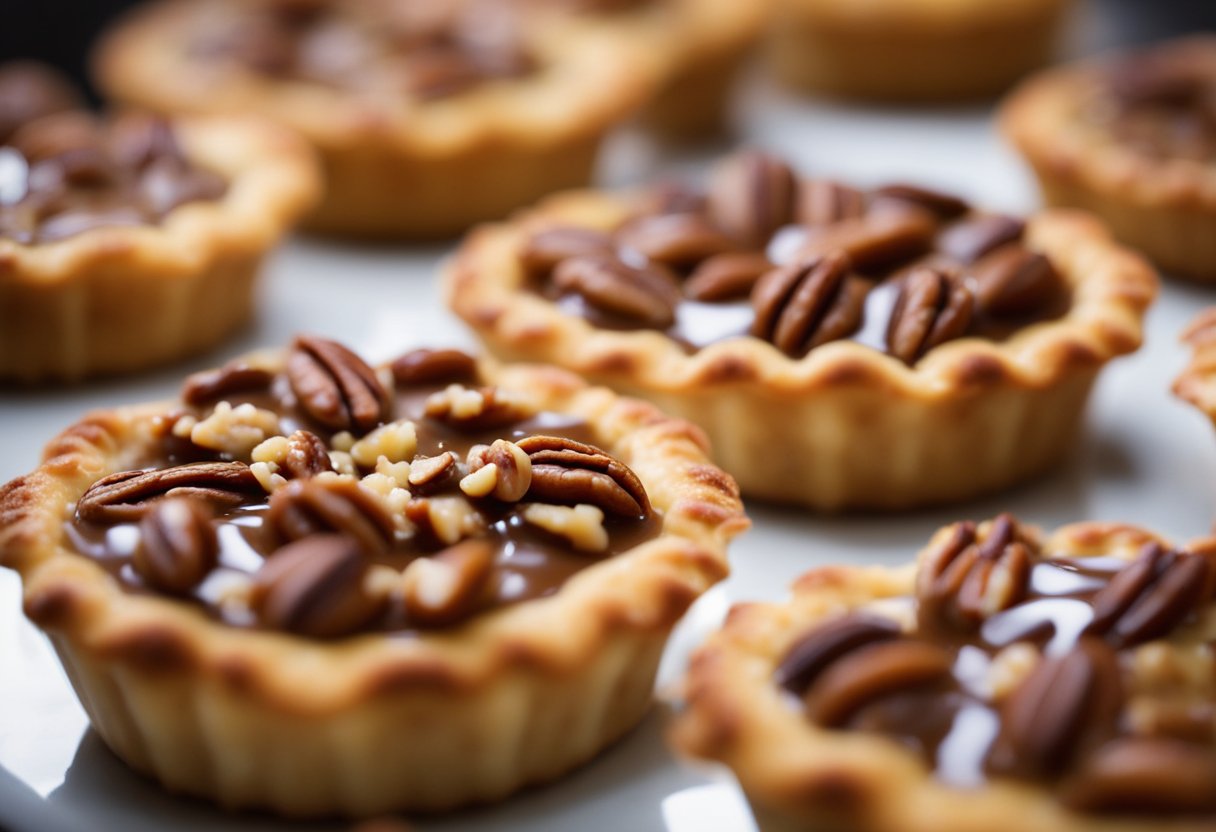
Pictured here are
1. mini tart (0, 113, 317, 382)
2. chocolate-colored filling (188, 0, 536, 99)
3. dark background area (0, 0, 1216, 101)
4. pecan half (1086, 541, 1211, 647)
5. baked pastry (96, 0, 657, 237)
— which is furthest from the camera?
dark background area (0, 0, 1216, 101)

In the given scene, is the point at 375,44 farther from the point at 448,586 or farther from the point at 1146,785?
the point at 1146,785

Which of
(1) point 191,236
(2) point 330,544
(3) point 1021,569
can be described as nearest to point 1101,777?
(3) point 1021,569

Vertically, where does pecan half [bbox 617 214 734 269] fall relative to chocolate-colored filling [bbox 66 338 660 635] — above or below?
above

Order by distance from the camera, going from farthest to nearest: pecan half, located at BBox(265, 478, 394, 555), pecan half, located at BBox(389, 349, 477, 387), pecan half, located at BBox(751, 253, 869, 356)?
pecan half, located at BBox(751, 253, 869, 356) < pecan half, located at BBox(389, 349, 477, 387) < pecan half, located at BBox(265, 478, 394, 555)

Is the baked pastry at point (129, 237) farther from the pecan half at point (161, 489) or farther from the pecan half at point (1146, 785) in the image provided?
the pecan half at point (1146, 785)

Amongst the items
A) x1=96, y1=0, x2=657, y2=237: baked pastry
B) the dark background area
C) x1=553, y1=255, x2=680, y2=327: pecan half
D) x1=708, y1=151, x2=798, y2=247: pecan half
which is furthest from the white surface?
the dark background area

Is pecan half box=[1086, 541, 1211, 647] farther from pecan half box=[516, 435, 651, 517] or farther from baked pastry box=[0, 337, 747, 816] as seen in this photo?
pecan half box=[516, 435, 651, 517]
